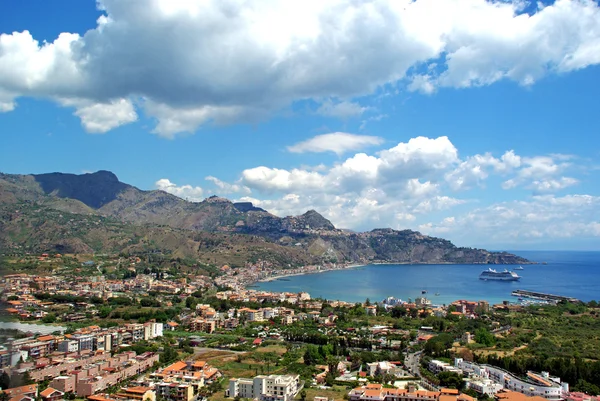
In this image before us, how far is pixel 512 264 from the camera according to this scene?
323 ft

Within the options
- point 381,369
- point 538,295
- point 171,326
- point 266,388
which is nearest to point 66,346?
point 171,326

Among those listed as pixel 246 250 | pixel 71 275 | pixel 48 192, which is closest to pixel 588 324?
pixel 71 275

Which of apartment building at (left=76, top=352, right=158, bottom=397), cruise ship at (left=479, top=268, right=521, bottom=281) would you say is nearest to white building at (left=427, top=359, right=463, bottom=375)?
apartment building at (left=76, top=352, right=158, bottom=397)

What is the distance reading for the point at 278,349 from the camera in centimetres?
2017

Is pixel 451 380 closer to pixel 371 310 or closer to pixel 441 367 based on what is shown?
pixel 441 367

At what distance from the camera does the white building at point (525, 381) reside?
13.9m

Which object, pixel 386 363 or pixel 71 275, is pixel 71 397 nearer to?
pixel 386 363

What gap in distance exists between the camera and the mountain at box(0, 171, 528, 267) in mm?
63188

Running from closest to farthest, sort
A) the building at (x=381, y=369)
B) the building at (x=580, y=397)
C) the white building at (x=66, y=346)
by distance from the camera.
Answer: the building at (x=580, y=397)
the building at (x=381, y=369)
the white building at (x=66, y=346)

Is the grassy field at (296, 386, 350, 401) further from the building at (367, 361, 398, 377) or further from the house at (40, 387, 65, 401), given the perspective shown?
the house at (40, 387, 65, 401)

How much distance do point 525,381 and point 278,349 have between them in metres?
9.07

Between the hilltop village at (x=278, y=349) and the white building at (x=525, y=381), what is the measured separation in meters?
0.04

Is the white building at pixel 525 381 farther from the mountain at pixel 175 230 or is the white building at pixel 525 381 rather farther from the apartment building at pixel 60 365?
the mountain at pixel 175 230

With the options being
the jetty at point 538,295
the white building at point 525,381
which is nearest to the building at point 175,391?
the white building at point 525,381
